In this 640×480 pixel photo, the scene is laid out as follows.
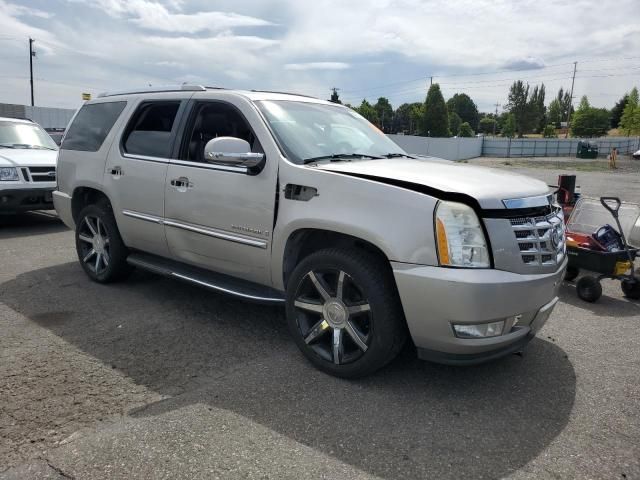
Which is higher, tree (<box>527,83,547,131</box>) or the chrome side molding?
tree (<box>527,83,547,131</box>)

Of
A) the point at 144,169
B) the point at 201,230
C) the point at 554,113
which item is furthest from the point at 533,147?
the point at 554,113

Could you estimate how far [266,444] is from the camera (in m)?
2.71

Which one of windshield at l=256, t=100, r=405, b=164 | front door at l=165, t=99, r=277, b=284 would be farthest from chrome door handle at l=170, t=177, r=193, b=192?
windshield at l=256, t=100, r=405, b=164

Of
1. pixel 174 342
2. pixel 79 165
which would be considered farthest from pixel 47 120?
pixel 174 342

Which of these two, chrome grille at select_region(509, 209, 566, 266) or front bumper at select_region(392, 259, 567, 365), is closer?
front bumper at select_region(392, 259, 567, 365)

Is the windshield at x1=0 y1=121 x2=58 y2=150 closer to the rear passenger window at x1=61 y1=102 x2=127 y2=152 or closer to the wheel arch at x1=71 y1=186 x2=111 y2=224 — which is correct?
the rear passenger window at x1=61 y1=102 x2=127 y2=152

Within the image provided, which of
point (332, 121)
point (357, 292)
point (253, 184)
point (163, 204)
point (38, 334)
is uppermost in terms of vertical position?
point (332, 121)

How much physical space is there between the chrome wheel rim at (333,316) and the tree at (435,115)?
70.6 metres

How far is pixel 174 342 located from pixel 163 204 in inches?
47.1

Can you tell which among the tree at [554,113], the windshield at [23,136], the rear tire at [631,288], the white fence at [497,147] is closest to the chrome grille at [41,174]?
the windshield at [23,136]

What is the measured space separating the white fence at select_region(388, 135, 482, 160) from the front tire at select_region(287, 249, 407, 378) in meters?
37.6

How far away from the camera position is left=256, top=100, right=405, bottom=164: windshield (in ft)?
12.6

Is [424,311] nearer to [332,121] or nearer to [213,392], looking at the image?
[213,392]

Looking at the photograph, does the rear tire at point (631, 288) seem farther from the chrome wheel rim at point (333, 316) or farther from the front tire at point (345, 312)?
the chrome wheel rim at point (333, 316)
